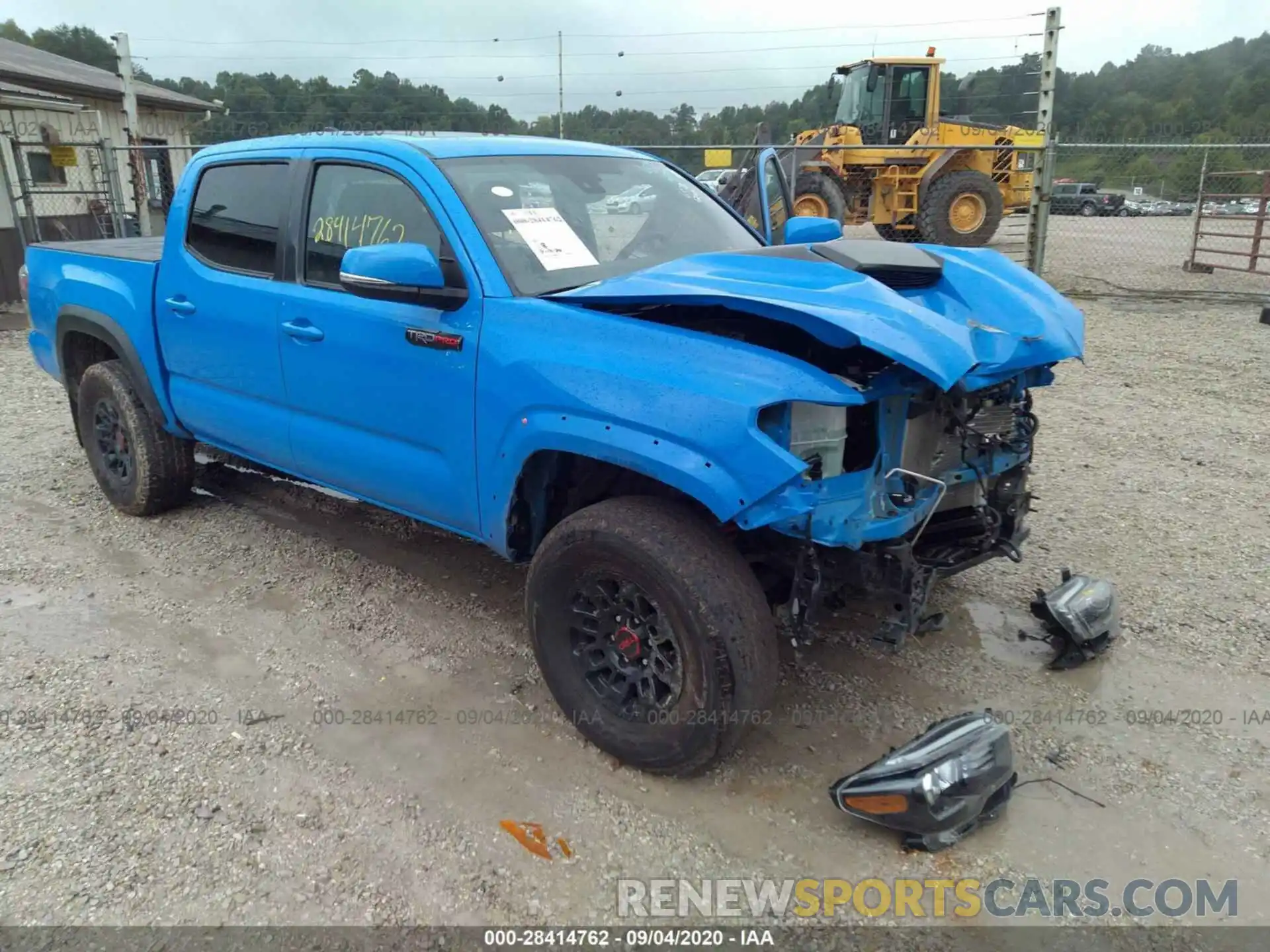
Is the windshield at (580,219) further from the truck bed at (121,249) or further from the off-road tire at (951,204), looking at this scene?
the off-road tire at (951,204)

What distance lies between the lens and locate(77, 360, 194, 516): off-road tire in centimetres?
482

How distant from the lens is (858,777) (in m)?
2.62

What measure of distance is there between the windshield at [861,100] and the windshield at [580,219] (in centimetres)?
1355

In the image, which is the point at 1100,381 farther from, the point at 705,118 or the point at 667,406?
the point at 705,118

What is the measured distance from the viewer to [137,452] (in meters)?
4.86

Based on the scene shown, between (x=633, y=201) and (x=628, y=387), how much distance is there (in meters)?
1.39

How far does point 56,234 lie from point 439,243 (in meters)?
13.4

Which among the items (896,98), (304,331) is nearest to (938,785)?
(304,331)

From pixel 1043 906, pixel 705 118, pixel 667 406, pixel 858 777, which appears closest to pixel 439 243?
pixel 667 406

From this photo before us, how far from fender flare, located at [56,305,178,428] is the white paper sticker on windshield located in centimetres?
243

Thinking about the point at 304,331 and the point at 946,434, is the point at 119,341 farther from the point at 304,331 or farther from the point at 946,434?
the point at 946,434

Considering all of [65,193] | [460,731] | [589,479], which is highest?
[65,193]

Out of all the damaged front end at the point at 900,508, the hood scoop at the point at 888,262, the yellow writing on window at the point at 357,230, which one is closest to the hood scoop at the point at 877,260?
the hood scoop at the point at 888,262

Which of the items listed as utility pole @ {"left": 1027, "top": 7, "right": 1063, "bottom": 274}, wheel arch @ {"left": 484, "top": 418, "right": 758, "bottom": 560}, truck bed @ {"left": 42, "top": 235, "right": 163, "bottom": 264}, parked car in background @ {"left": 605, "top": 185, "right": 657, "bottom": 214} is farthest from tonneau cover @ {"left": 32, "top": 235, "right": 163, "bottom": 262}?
utility pole @ {"left": 1027, "top": 7, "right": 1063, "bottom": 274}
